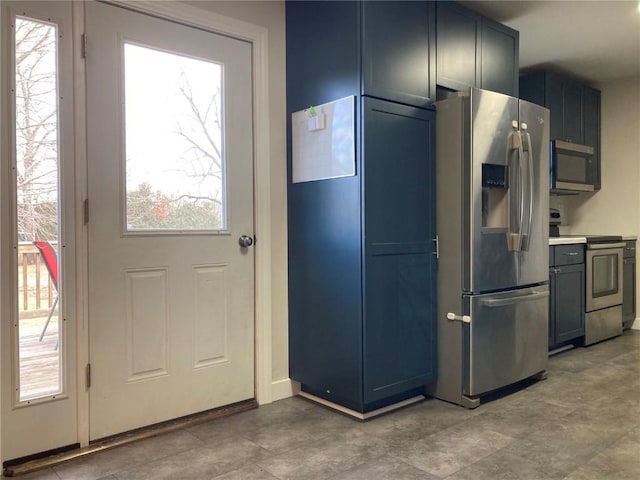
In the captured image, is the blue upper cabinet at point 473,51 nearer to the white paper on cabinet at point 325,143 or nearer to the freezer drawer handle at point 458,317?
the white paper on cabinet at point 325,143

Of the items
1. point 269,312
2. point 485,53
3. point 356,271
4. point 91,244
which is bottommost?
point 269,312

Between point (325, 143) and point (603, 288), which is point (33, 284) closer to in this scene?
point (325, 143)

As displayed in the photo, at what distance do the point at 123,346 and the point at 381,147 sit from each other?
5.28ft

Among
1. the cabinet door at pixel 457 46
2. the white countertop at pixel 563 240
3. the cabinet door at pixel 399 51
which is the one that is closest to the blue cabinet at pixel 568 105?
the white countertop at pixel 563 240

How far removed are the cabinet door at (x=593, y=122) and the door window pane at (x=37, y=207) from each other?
4.52m

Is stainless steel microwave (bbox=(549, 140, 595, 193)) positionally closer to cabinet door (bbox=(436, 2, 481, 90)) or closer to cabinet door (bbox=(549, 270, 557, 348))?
cabinet door (bbox=(549, 270, 557, 348))

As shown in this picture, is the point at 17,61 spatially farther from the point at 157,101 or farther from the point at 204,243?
the point at 204,243

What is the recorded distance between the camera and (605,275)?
428cm

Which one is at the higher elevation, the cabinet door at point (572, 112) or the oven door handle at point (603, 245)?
the cabinet door at point (572, 112)

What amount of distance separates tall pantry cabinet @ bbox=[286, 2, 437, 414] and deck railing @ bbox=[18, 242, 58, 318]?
128 centimetres

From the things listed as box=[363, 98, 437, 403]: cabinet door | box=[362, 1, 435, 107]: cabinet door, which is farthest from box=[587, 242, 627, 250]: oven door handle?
box=[362, 1, 435, 107]: cabinet door

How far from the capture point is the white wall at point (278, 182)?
9.31ft

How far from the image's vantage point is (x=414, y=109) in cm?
270

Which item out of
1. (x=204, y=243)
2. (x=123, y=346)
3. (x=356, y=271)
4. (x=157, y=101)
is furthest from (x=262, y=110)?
(x=123, y=346)
